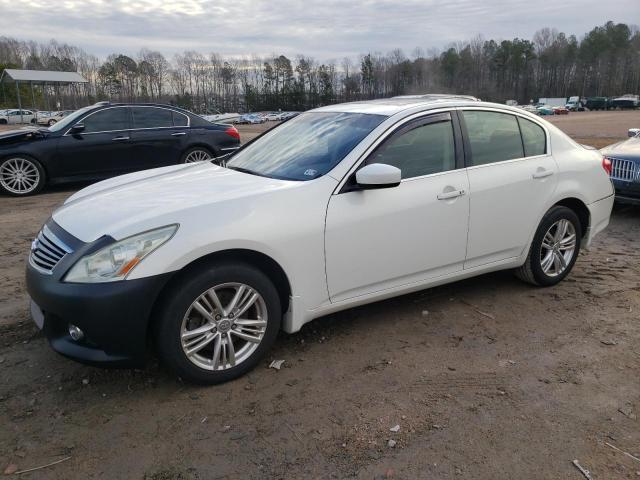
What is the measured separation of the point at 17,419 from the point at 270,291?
153 cm

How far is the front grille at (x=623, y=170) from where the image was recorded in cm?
729

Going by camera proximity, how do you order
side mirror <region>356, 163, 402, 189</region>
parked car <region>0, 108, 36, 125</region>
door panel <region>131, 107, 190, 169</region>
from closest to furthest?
side mirror <region>356, 163, 402, 189</region> → door panel <region>131, 107, 190, 169</region> → parked car <region>0, 108, 36, 125</region>

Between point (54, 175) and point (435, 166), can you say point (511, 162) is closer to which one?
point (435, 166)

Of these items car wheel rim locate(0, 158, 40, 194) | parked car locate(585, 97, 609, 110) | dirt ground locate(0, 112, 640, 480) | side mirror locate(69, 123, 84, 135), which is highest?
parked car locate(585, 97, 609, 110)

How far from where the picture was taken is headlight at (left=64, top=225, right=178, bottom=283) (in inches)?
107

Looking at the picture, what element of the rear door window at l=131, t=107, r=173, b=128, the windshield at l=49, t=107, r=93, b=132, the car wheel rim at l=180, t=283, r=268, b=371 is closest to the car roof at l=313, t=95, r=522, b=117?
the car wheel rim at l=180, t=283, r=268, b=371

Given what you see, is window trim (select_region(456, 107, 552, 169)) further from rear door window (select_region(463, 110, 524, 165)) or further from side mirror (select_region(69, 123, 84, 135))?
side mirror (select_region(69, 123, 84, 135))

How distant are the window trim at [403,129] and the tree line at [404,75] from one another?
4141 inches

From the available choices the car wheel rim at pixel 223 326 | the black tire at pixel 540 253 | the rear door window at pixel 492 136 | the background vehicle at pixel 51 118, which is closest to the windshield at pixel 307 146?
the rear door window at pixel 492 136

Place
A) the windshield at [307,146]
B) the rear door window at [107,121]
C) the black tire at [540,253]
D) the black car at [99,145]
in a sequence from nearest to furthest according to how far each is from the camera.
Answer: the windshield at [307,146] < the black tire at [540,253] < the black car at [99,145] < the rear door window at [107,121]

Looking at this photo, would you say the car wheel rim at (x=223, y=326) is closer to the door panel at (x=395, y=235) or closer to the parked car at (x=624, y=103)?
the door panel at (x=395, y=235)

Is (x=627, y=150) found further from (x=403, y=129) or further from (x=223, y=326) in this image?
(x=223, y=326)

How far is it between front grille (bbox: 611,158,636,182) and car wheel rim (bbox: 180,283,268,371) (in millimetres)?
6420

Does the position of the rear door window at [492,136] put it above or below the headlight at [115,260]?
above
